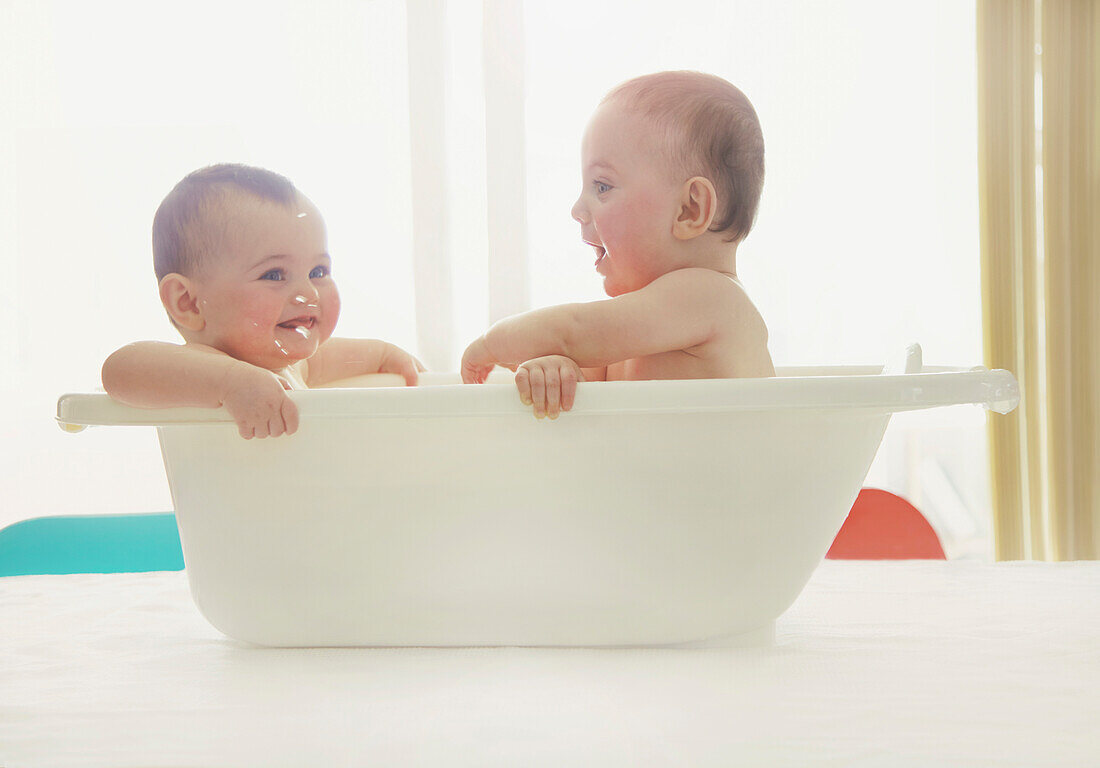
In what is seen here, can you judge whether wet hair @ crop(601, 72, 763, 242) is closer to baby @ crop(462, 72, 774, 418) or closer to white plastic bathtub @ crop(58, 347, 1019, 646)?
baby @ crop(462, 72, 774, 418)

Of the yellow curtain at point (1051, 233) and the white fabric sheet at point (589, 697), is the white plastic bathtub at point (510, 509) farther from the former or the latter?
the yellow curtain at point (1051, 233)

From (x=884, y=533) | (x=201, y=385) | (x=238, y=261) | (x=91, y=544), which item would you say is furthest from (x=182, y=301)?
(x=884, y=533)

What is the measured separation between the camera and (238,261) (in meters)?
0.89

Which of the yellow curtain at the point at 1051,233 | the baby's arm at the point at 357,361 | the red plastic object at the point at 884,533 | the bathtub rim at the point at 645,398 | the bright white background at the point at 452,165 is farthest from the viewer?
the bright white background at the point at 452,165

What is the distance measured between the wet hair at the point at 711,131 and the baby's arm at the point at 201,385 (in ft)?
1.58

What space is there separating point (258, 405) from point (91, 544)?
3.20ft

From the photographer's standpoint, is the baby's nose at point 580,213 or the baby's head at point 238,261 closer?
the baby's head at point 238,261

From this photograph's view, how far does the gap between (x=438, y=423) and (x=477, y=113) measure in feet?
4.91

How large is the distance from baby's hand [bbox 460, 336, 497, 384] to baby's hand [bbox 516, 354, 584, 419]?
0.19 m

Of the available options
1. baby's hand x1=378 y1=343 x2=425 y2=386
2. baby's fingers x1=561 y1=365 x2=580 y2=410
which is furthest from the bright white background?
baby's fingers x1=561 y1=365 x2=580 y2=410

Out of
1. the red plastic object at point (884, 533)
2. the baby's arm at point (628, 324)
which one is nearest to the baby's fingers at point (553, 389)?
Answer: the baby's arm at point (628, 324)

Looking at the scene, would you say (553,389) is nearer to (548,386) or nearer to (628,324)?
(548,386)

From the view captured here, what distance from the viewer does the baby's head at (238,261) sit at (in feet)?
2.90

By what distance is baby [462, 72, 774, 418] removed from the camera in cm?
85
